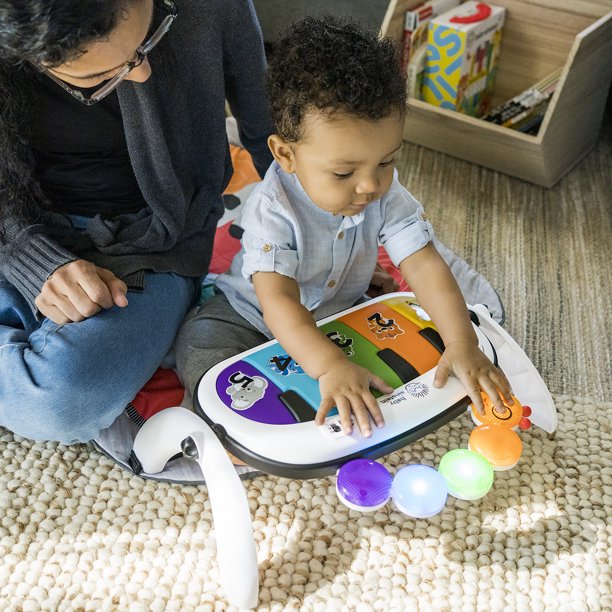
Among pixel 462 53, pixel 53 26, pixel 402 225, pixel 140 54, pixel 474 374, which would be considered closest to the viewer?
pixel 53 26

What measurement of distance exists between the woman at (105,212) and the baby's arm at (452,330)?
0.34m

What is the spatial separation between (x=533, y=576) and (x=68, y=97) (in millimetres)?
860

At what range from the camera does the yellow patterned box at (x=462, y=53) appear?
65.5 inches

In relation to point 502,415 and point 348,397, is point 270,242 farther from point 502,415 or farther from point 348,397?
point 502,415

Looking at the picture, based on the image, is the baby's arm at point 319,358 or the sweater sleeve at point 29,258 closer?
the baby's arm at point 319,358

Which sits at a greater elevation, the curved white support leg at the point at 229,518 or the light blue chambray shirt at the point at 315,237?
the light blue chambray shirt at the point at 315,237

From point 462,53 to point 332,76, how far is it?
0.96 meters

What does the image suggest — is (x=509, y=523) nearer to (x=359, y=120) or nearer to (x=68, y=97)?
(x=359, y=120)

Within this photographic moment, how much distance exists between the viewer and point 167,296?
103 centimetres

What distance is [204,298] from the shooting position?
1178mm

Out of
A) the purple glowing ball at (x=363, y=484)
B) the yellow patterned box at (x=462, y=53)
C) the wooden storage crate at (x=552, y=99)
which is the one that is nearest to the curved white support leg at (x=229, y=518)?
the purple glowing ball at (x=363, y=484)

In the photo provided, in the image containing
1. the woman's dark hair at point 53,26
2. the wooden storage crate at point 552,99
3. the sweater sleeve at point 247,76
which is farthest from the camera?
the wooden storage crate at point 552,99

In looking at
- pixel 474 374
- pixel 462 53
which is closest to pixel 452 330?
pixel 474 374

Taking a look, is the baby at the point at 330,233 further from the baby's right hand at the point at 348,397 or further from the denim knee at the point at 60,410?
the denim knee at the point at 60,410
